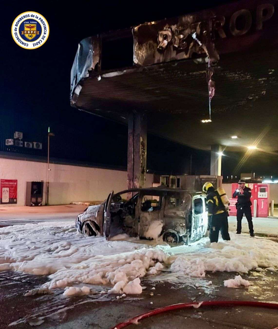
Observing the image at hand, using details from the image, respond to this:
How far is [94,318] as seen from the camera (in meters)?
4.08

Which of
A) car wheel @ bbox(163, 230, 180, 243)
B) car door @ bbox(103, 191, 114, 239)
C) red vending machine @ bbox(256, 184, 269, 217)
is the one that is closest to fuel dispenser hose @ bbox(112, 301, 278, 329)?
car wheel @ bbox(163, 230, 180, 243)

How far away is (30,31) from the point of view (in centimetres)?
1705

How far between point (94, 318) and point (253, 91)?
8765 mm

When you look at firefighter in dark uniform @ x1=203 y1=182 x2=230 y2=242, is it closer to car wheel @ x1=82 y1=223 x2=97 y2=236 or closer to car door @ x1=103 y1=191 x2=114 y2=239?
car door @ x1=103 y1=191 x2=114 y2=239

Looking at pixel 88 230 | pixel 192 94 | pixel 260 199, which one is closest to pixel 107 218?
pixel 88 230

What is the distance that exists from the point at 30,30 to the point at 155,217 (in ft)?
44.1

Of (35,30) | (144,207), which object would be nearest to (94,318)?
(144,207)

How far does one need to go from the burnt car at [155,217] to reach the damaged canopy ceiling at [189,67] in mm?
A: 3359

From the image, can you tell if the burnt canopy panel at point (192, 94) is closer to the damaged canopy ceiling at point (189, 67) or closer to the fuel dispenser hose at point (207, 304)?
the damaged canopy ceiling at point (189, 67)

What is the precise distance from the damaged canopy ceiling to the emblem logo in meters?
6.23

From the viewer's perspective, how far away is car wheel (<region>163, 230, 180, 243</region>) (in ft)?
27.6

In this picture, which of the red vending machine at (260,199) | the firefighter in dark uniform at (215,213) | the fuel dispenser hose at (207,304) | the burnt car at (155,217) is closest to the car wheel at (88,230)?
the burnt car at (155,217)

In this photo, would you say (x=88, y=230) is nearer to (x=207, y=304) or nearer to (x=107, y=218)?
(x=107, y=218)

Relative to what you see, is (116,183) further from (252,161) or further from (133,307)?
(133,307)
